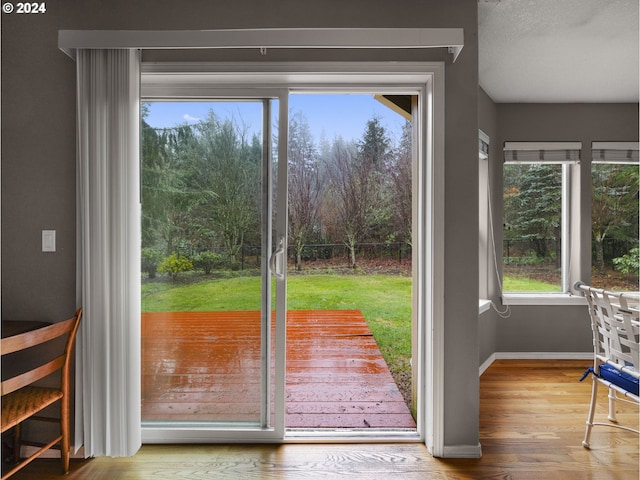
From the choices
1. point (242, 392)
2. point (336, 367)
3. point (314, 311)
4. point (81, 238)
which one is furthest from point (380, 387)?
point (81, 238)

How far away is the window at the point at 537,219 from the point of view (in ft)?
11.6

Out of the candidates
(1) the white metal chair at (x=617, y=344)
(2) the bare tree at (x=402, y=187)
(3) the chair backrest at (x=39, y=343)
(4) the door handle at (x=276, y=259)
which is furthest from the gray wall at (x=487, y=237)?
(3) the chair backrest at (x=39, y=343)

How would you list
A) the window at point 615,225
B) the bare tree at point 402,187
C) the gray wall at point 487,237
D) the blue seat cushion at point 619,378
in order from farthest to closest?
the window at point 615,225 < the gray wall at point 487,237 < the bare tree at point 402,187 < the blue seat cushion at point 619,378

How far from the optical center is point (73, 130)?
1.99m

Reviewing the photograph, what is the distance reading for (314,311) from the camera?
3.42m

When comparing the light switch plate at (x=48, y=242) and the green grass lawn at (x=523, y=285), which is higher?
the light switch plate at (x=48, y=242)

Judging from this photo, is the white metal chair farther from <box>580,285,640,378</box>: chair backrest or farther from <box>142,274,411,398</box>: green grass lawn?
<box>142,274,411,398</box>: green grass lawn

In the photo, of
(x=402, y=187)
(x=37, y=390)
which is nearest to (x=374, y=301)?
(x=402, y=187)

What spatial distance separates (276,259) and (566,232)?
303cm

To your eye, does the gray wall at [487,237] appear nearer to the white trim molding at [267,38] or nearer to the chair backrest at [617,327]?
the chair backrest at [617,327]

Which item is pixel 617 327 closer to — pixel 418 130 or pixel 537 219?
pixel 418 130

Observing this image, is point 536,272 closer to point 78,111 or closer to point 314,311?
point 314,311

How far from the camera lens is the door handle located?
2098 millimetres

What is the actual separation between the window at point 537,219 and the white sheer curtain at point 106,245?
3.17 metres
